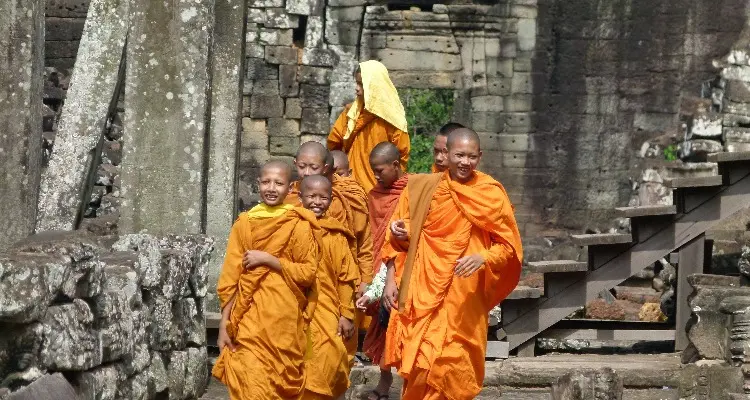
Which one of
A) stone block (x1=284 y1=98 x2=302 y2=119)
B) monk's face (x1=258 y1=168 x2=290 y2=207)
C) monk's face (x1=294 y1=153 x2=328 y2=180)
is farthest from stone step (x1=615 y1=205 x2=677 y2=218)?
stone block (x1=284 y1=98 x2=302 y2=119)

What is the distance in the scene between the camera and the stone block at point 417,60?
2192cm

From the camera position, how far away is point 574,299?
13.0 m

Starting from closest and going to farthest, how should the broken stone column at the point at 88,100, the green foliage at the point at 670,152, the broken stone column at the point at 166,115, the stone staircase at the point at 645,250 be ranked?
the broken stone column at the point at 166,115
the broken stone column at the point at 88,100
the stone staircase at the point at 645,250
the green foliage at the point at 670,152

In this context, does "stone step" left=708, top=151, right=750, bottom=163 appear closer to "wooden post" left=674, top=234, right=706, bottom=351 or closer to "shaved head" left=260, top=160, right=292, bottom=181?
"wooden post" left=674, top=234, right=706, bottom=351

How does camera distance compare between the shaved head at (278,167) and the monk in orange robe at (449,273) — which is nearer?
the monk in orange robe at (449,273)

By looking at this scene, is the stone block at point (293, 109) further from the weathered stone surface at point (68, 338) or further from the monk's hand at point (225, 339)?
the weathered stone surface at point (68, 338)

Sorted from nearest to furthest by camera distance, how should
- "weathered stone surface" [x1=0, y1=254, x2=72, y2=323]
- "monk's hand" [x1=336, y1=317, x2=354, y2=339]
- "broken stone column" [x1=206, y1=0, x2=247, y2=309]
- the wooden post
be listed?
"weathered stone surface" [x1=0, y1=254, x2=72, y2=323], "monk's hand" [x1=336, y1=317, x2=354, y2=339], "broken stone column" [x1=206, y1=0, x2=247, y2=309], the wooden post

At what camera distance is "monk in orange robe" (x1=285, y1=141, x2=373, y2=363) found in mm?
9922

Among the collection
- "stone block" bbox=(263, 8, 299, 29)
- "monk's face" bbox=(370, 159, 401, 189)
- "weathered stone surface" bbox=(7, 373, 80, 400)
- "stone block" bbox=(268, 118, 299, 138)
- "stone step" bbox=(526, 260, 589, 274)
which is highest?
"stone block" bbox=(263, 8, 299, 29)

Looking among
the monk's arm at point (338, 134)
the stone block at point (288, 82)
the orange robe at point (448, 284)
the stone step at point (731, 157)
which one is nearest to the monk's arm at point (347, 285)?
the orange robe at point (448, 284)

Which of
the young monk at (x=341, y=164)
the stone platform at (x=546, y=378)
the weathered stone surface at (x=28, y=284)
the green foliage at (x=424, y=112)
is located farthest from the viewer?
the green foliage at (x=424, y=112)

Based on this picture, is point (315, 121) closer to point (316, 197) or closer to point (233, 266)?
point (316, 197)

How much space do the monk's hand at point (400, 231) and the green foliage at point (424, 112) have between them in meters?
15.5

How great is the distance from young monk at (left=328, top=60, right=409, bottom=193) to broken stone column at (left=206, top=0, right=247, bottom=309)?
88 cm
